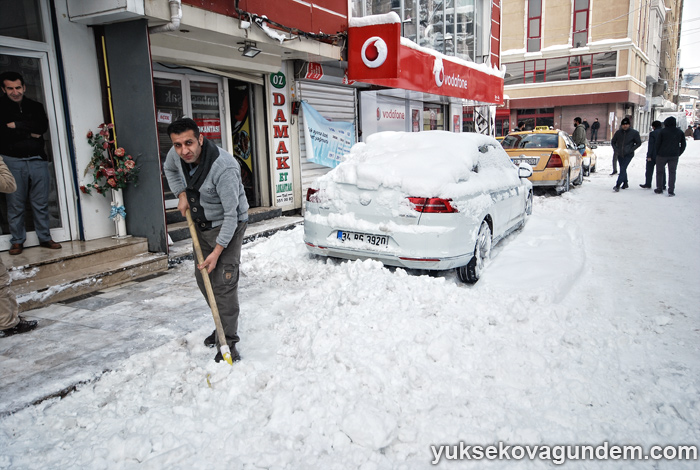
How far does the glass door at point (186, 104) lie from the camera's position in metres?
8.06

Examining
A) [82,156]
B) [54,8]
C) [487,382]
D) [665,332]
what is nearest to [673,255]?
[665,332]

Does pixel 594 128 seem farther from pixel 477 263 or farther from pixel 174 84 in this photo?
pixel 477 263

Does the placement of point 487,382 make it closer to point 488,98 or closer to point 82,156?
point 82,156

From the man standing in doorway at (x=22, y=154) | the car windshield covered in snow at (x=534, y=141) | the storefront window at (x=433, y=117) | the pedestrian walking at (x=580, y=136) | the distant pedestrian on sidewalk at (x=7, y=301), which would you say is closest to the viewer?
the distant pedestrian on sidewalk at (x=7, y=301)

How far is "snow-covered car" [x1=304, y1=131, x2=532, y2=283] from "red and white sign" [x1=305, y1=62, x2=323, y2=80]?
413 cm

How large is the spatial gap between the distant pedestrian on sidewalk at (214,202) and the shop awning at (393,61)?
23.5 feet

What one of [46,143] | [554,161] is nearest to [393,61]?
[554,161]

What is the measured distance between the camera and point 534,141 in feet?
42.9

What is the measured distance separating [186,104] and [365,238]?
4.73 meters

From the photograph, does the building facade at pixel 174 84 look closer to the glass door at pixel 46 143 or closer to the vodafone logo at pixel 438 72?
the glass door at pixel 46 143

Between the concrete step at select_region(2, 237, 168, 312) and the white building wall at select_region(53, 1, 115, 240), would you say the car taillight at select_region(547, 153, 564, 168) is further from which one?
the white building wall at select_region(53, 1, 115, 240)

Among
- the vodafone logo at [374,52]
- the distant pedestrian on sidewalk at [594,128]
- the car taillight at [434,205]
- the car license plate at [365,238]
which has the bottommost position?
the car license plate at [365,238]

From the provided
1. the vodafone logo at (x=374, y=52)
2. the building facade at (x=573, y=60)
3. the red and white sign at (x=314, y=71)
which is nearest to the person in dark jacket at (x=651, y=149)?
the vodafone logo at (x=374, y=52)

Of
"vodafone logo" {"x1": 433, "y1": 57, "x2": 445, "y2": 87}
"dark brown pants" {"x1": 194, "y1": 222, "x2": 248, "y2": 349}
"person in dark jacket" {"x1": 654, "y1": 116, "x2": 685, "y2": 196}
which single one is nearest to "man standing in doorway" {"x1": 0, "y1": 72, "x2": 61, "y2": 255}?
"dark brown pants" {"x1": 194, "y1": 222, "x2": 248, "y2": 349}
